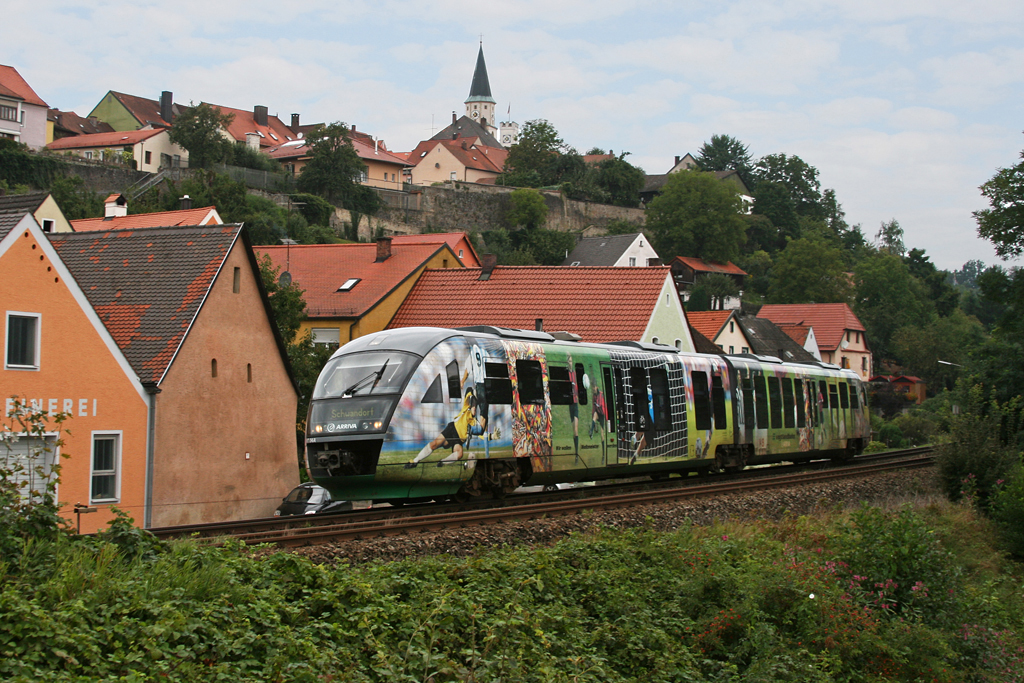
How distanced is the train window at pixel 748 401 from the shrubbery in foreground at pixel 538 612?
22.4ft

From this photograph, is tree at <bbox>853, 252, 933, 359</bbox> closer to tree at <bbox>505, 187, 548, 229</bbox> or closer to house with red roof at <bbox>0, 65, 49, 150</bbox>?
tree at <bbox>505, 187, 548, 229</bbox>

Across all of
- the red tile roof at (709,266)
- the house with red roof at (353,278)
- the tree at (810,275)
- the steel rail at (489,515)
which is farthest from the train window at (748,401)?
the tree at (810,275)

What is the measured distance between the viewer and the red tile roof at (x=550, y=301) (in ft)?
112

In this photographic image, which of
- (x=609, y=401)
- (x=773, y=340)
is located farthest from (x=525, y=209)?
(x=609, y=401)

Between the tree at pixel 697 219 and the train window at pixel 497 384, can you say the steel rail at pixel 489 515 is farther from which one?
the tree at pixel 697 219

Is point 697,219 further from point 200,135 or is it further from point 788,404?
point 788,404

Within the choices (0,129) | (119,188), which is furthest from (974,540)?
(0,129)

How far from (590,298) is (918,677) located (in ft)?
77.3

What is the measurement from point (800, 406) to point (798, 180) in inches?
4503

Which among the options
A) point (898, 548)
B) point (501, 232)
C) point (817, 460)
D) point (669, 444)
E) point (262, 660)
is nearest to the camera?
point (262, 660)

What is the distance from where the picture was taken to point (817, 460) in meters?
31.3

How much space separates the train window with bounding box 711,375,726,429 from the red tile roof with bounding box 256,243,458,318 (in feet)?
57.5

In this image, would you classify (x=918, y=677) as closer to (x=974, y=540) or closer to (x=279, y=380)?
(x=974, y=540)

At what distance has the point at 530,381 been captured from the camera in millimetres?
16219
